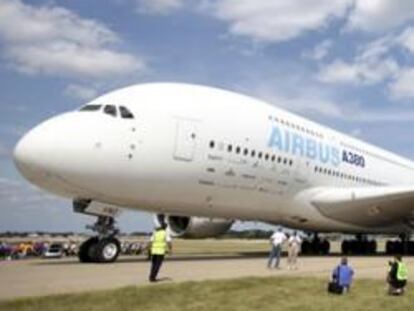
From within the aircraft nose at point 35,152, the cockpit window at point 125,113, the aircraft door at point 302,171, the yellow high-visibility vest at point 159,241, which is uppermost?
the cockpit window at point 125,113

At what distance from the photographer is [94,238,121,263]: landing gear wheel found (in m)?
18.8

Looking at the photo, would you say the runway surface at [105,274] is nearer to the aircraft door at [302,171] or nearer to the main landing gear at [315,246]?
the aircraft door at [302,171]

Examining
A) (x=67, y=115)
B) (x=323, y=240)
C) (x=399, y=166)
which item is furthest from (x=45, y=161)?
(x=399, y=166)

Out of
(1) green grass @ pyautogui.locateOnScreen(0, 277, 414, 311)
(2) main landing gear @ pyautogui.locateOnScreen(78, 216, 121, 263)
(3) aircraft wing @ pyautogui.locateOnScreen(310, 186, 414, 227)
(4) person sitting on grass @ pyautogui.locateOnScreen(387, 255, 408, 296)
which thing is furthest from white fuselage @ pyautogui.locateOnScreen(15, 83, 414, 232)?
(4) person sitting on grass @ pyautogui.locateOnScreen(387, 255, 408, 296)

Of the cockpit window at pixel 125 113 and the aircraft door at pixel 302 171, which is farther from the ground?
the cockpit window at pixel 125 113

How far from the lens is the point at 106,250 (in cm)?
1891

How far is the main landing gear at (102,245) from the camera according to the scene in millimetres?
18844

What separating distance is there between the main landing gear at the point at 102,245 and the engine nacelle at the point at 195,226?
3.52m

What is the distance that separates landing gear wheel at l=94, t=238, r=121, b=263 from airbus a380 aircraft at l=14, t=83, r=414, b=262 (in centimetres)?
3

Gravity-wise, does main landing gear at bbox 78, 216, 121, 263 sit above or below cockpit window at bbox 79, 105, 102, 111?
below

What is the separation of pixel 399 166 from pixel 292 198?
1094 cm

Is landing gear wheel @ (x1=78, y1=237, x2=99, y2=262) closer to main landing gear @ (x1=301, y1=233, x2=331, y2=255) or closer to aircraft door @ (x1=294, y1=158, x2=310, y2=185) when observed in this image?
aircraft door @ (x1=294, y1=158, x2=310, y2=185)

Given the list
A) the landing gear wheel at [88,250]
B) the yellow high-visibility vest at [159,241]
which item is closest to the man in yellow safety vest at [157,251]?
the yellow high-visibility vest at [159,241]

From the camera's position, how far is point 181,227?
82.6 feet
